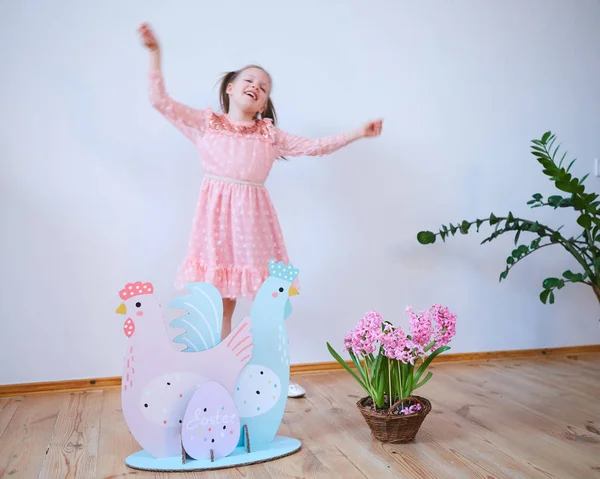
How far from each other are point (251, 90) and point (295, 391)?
0.96 meters

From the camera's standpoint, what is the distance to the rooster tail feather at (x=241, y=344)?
1469mm

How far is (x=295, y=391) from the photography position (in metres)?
2.03

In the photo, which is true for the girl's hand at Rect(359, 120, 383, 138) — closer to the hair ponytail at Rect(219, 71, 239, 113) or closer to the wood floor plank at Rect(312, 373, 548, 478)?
the hair ponytail at Rect(219, 71, 239, 113)

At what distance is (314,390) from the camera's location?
213 cm

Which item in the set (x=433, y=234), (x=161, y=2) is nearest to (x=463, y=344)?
(x=433, y=234)

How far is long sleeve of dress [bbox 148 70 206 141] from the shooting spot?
6.02ft

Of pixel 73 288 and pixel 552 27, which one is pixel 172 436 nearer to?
pixel 73 288

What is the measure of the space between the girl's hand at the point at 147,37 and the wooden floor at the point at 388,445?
3.46 ft

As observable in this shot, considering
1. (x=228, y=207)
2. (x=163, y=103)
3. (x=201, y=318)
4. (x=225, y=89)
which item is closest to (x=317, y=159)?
(x=225, y=89)

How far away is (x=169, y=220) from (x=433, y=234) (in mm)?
964

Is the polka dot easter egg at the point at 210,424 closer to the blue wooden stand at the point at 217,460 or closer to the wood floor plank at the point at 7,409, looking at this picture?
the blue wooden stand at the point at 217,460

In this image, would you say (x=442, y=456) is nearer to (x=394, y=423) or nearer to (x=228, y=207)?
(x=394, y=423)

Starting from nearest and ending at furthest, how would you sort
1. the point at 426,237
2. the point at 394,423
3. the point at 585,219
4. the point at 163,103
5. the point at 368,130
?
the point at 394,423
the point at 163,103
the point at 368,130
the point at 585,219
the point at 426,237

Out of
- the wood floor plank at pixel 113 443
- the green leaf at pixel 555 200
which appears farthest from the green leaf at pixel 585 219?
the wood floor plank at pixel 113 443
